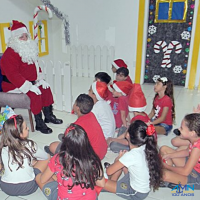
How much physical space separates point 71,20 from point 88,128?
4257 mm

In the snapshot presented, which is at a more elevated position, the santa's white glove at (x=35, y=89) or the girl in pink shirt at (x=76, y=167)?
the santa's white glove at (x=35, y=89)

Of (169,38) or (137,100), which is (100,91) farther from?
(169,38)

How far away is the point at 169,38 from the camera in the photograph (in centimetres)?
504

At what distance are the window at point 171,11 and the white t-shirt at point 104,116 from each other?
322 centimetres

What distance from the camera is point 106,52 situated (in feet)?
18.0

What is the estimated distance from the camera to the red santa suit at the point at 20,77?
293 centimetres

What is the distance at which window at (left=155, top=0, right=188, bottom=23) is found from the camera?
15.6 ft

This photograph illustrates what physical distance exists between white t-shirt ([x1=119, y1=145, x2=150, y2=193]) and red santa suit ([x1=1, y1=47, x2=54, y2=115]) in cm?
172

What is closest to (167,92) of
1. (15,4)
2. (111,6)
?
(111,6)

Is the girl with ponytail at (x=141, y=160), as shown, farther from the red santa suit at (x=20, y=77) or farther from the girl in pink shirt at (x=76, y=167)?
the red santa suit at (x=20, y=77)

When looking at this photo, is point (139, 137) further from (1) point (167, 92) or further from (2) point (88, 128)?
(1) point (167, 92)

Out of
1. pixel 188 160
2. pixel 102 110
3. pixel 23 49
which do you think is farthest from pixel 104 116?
pixel 23 49

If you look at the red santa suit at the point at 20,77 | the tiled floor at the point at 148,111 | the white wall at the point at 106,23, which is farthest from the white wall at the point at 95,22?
the red santa suit at the point at 20,77

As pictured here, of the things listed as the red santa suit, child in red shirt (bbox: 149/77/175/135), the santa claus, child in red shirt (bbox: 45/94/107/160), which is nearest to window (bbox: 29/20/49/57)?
the santa claus
